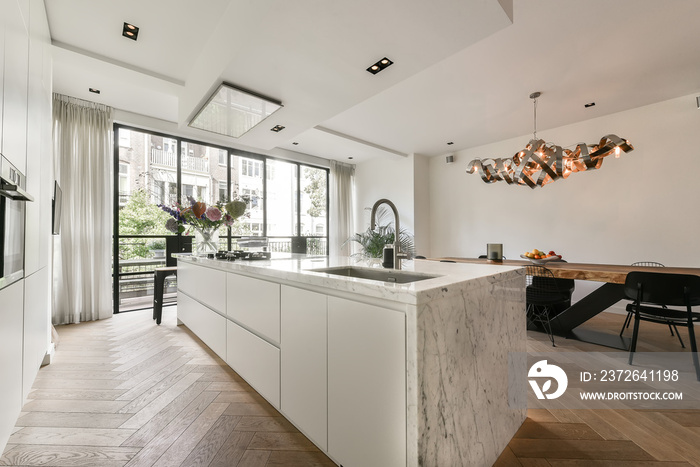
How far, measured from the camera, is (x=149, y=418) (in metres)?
1.65

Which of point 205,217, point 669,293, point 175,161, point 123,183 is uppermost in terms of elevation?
point 175,161

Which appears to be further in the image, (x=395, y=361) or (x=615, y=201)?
(x=615, y=201)

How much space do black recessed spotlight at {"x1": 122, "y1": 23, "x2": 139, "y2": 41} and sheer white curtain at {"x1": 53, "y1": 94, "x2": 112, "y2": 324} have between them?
1.96m

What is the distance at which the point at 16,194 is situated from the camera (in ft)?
4.30

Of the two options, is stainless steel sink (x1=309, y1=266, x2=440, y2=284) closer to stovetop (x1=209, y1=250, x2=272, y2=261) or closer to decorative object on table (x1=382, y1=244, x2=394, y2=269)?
decorative object on table (x1=382, y1=244, x2=394, y2=269)

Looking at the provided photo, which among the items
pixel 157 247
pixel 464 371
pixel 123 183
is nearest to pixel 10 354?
pixel 464 371

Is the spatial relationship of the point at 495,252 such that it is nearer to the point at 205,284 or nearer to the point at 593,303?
the point at 593,303

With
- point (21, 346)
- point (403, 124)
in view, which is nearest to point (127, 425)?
point (21, 346)

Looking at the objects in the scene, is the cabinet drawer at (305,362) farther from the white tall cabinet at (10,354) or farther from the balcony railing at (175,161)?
the balcony railing at (175,161)

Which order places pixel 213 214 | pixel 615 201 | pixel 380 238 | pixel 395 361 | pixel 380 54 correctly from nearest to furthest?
pixel 395 361, pixel 380 54, pixel 213 214, pixel 615 201, pixel 380 238

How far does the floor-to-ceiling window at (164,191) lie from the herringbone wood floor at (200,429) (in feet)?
5.96

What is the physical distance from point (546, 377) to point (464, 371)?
1.63 metres

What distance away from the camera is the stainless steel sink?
4.79ft

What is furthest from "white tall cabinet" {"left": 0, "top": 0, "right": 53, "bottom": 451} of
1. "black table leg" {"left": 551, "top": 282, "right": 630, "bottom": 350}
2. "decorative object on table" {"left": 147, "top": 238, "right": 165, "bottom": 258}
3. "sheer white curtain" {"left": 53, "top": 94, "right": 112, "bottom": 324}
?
"black table leg" {"left": 551, "top": 282, "right": 630, "bottom": 350}
